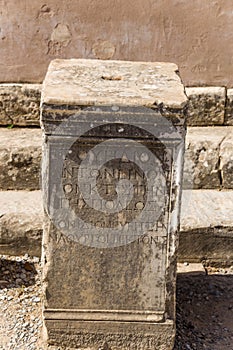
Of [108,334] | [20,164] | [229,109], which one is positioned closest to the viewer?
[108,334]

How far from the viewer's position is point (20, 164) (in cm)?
493

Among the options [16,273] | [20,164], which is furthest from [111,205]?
[20,164]

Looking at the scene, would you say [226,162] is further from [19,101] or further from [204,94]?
[19,101]

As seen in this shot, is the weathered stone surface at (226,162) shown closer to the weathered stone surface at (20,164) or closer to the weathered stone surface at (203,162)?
the weathered stone surface at (203,162)

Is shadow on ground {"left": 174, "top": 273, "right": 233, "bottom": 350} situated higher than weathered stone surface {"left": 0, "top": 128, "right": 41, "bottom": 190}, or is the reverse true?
weathered stone surface {"left": 0, "top": 128, "right": 41, "bottom": 190}

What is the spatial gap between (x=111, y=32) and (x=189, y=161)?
3.47 feet

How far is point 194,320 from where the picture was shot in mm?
3986

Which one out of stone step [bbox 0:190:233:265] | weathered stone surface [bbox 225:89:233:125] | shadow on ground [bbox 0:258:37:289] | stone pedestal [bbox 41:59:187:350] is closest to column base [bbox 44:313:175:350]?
stone pedestal [bbox 41:59:187:350]

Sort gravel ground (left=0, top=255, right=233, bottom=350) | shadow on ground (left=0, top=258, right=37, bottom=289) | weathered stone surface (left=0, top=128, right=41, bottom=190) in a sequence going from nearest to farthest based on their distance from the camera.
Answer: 1. gravel ground (left=0, top=255, right=233, bottom=350)
2. shadow on ground (left=0, top=258, right=37, bottom=289)
3. weathered stone surface (left=0, top=128, right=41, bottom=190)

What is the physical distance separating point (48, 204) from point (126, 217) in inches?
14.2

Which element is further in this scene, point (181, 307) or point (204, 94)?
point (204, 94)

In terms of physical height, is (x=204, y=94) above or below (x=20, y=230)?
above

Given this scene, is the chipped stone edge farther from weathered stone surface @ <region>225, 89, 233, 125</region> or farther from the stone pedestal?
the stone pedestal

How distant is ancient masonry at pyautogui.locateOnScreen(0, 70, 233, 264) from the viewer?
4.52 metres
